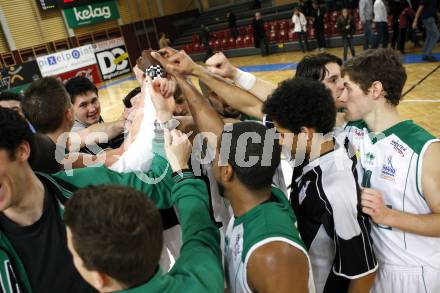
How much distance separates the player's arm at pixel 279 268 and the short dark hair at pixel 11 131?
3.61 feet

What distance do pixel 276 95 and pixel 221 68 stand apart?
0.97 m

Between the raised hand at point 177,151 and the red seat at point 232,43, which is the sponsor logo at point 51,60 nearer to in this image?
the red seat at point 232,43

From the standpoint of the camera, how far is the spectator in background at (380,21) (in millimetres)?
10992

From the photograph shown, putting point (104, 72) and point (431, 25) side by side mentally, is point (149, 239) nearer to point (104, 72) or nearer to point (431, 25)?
point (431, 25)

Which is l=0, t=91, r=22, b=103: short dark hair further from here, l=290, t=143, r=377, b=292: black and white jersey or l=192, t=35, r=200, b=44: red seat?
l=192, t=35, r=200, b=44: red seat

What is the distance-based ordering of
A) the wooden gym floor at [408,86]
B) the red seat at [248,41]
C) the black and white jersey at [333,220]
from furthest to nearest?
the red seat at [248,41] → the wooden gym floor at [408,86] → the black and white jersey at [333,220]

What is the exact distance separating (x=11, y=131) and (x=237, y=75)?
182 centimetres

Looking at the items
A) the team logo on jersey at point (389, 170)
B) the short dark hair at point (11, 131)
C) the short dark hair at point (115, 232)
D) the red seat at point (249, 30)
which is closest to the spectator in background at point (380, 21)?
the red seat at point (249, 30)

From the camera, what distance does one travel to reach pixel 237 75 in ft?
9.65

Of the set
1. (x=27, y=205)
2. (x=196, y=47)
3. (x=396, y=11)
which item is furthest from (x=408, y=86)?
(x=196, y=47)

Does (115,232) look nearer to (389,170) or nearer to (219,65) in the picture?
(389,170)

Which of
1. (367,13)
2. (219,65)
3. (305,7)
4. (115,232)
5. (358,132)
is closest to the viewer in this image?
(115,232)

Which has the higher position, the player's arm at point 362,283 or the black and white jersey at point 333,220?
the black and white jersey at point 333,220

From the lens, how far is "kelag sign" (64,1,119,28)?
739 inches
